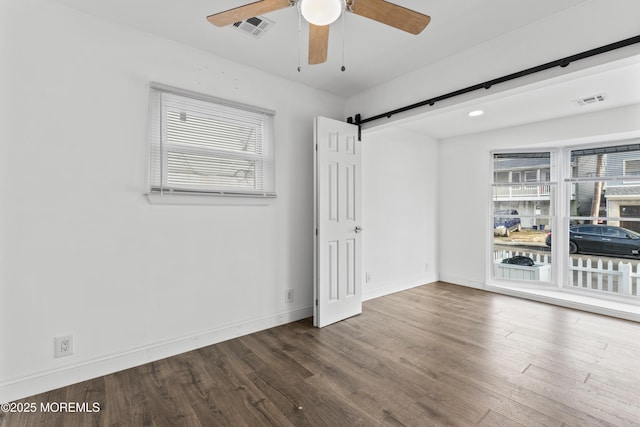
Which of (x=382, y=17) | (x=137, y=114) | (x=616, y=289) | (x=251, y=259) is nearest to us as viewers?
(x=382, y=17)

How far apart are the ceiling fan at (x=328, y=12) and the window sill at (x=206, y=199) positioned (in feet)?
4.57

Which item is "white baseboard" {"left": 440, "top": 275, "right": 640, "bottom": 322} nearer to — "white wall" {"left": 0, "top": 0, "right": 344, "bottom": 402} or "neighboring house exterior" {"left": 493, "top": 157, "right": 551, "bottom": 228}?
"neighboring house exterior" {"left": 493, "top": 157, "right": 551, "bottom": 228}

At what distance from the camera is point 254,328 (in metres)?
3.01

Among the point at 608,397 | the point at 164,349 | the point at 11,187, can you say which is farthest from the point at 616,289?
the point at 11,187

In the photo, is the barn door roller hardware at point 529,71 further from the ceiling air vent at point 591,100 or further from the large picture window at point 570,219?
the large picture window at point 570,219

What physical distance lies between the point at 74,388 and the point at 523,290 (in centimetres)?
513

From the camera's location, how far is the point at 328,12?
1.54 meters

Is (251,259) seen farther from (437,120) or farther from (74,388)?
(437,120)

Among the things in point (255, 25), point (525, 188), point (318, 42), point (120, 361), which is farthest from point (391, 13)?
point (525, 188)

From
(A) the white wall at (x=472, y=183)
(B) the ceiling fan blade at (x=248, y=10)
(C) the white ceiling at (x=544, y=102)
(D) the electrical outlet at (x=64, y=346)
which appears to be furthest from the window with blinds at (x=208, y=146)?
(A) the white wall at (x=472, y=183)

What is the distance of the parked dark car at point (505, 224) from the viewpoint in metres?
4.66

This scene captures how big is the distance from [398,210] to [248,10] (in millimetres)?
3468

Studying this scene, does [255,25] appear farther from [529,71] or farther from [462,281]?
[462,281]

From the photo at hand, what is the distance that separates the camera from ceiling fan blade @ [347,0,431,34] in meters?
1.58
